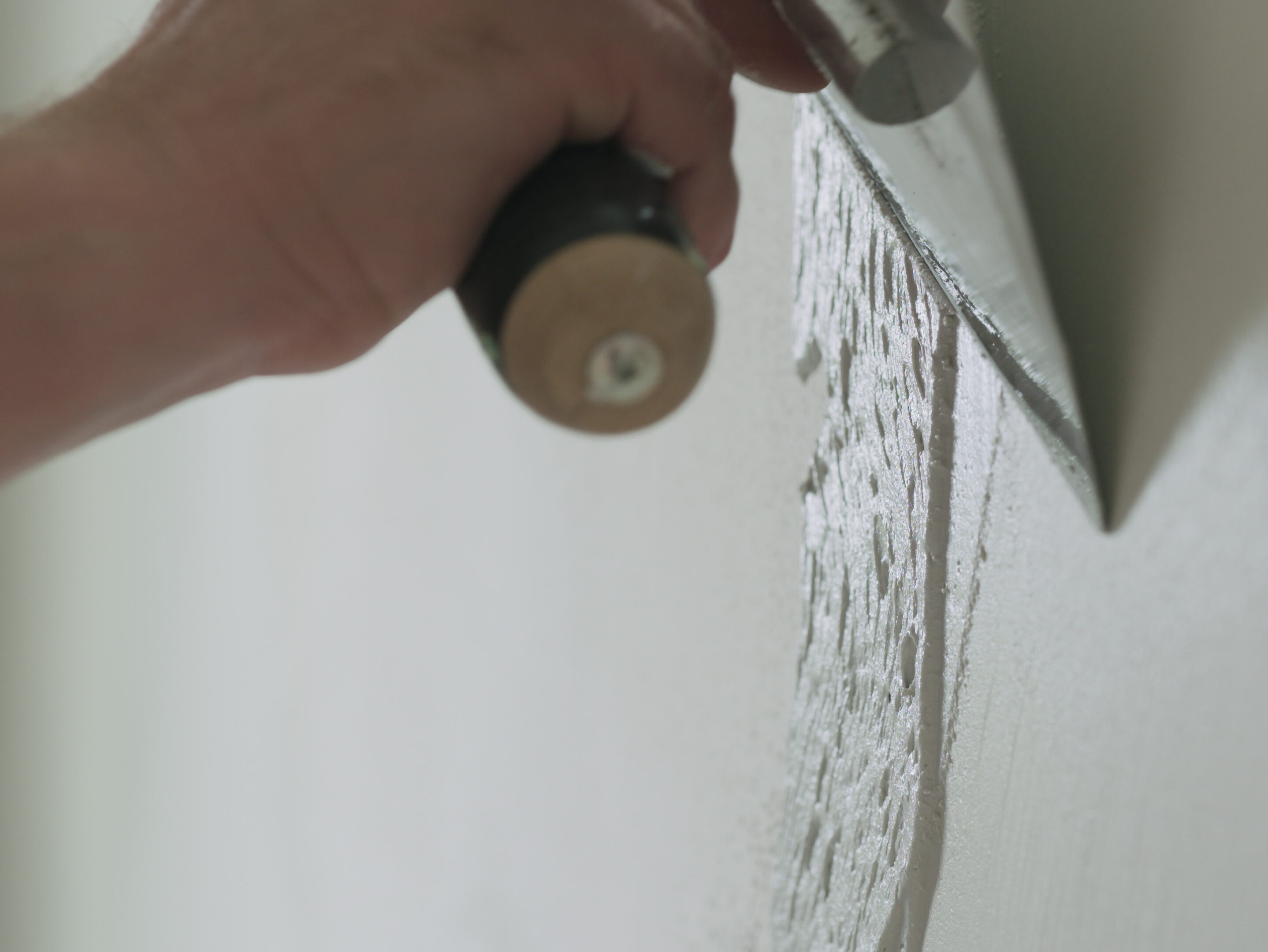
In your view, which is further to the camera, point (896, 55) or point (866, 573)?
point (866, 573)

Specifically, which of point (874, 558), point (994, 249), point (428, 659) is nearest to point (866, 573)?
point (874, 558)

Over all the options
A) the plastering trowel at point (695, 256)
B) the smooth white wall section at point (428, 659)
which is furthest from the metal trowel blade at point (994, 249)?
the smooth white wall section at point (428, 659)

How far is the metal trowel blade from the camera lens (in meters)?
0.18

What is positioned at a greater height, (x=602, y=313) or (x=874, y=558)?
(x=602, y=313)

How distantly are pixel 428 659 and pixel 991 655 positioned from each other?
21.6 inches

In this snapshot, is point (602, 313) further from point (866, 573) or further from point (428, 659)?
point (428, 659)

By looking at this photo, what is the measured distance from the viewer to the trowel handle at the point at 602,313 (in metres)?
0.16

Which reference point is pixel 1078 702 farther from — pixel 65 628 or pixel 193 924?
pixel 65 628

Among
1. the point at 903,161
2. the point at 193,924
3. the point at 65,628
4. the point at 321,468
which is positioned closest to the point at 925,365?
the point at 903,161

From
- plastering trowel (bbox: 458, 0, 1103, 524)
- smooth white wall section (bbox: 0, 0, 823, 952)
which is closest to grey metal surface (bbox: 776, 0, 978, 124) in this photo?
plastering trowel (bbox: 458, 0, 1103, 524)

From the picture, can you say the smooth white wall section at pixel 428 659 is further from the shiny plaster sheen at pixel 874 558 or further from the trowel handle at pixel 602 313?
the trowel handle at pixel 602 313

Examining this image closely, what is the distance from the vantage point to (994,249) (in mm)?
184

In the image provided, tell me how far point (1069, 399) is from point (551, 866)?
42 centimetres

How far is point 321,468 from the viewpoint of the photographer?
3.15 feet
